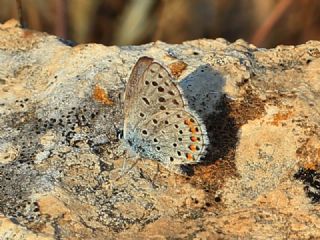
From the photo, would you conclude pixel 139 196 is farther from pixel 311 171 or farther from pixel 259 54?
pixel 259 54

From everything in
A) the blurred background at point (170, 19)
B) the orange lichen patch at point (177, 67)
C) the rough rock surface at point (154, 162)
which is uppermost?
the blurred background at point (170, 19)

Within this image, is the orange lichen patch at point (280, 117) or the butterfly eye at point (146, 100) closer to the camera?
the butterfly eye at point (146, 100)

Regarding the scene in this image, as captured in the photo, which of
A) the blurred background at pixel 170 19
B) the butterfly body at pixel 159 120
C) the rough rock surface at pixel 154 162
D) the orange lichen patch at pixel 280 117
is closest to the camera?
the rough rock surface at pixel 154 162

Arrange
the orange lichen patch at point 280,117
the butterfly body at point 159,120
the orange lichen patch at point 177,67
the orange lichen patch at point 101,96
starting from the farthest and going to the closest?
the orange lichen patch at point 177,67 → the orange lichen patch at point 101,96 → the orange lichen patch at point 280,117 → the butterfly body at point 159,120

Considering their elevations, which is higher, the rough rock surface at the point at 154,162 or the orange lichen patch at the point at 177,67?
the orange lichen patch at the point at 177,67

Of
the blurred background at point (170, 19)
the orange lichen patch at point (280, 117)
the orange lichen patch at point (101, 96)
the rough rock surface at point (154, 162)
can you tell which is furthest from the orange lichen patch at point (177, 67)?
the blurred background at point (170, 19)

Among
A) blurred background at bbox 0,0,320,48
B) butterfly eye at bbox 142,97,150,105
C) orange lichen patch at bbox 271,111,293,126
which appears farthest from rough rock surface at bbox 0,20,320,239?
blurred background at bbox 0,0,320,48

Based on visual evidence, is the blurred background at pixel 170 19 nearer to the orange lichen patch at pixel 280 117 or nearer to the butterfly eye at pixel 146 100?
the orange lichen patch at pixel 280 117

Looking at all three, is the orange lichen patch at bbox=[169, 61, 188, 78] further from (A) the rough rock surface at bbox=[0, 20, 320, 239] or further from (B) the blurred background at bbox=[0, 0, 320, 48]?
(B) the blurred background at bbox=[0, 0, 320, 48]
